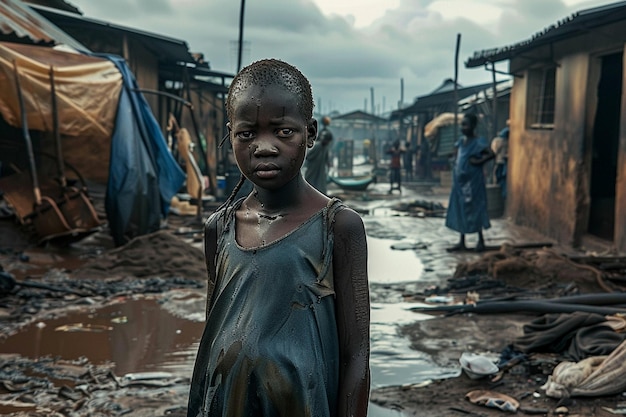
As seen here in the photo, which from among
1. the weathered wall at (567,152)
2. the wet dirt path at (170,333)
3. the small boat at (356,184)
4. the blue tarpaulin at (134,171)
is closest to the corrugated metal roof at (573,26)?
the weathered wall at (567,152)

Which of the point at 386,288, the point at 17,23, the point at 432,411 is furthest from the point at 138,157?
the point at 432,411

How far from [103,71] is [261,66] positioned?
774cm

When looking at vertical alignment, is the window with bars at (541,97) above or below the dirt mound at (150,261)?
above

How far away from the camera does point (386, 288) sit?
6.76 m

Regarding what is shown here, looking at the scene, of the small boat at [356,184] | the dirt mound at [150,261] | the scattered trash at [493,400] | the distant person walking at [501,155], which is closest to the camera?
the scattered trash at [493,400]

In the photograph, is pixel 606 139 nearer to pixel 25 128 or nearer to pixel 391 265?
pixel 391 265

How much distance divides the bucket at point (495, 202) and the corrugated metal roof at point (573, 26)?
8.72 feet

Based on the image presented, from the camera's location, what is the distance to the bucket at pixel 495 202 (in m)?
13.0

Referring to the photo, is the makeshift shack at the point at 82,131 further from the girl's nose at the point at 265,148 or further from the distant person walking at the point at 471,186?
the girl's nose at the point at 265,148

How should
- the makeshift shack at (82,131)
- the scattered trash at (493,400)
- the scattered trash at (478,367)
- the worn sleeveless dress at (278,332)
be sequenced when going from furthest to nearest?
the makeshift shack at (82,131)
the scattered trash at (478,367)
the scattered trash at (493,400)
the worn sleeveless dress at (278,332)

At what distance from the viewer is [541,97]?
1137cm

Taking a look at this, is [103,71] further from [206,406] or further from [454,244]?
[206,406]

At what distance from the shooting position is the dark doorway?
33.3 feet

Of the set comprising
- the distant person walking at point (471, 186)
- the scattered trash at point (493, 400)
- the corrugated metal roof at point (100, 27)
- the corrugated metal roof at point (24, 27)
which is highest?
the corrugated metal roof at point (100, 27)
